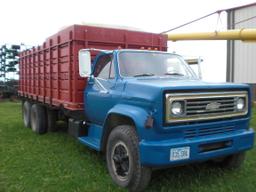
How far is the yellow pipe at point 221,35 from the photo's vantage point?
16.8m

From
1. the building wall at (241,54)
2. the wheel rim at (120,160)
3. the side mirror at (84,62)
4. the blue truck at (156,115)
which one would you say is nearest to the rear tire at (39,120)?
the blue truck at (156,115)

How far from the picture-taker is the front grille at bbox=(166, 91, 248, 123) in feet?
15.7

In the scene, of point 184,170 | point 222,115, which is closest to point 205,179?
point 184,170

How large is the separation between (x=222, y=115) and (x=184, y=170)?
1414 mm

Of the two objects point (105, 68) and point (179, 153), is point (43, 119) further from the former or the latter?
point (179, 153)

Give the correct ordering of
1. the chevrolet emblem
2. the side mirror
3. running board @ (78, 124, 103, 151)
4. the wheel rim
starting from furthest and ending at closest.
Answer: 1. running board @ (78, 124, 103, 151)
2. the side mirror
3. the wheel rim
4. the chevrolet emblem

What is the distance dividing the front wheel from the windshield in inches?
44.1

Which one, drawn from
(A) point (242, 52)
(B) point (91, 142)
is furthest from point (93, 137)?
(A) point (242, 52)

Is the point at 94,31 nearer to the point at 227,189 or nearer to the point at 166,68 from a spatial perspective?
the point at 166,68

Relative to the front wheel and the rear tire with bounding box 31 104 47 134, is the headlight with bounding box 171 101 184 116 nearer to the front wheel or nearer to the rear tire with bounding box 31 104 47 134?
the front wheel

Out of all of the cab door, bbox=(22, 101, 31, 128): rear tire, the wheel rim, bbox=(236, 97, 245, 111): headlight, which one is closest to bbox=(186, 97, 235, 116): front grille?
bbox=(236, 97, 245, 111): headlight

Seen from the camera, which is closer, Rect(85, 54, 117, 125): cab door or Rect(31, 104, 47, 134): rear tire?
Rect(85, 54, 117, 125): cab door

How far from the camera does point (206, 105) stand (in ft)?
16.7

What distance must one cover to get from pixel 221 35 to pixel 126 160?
46.1 feet
